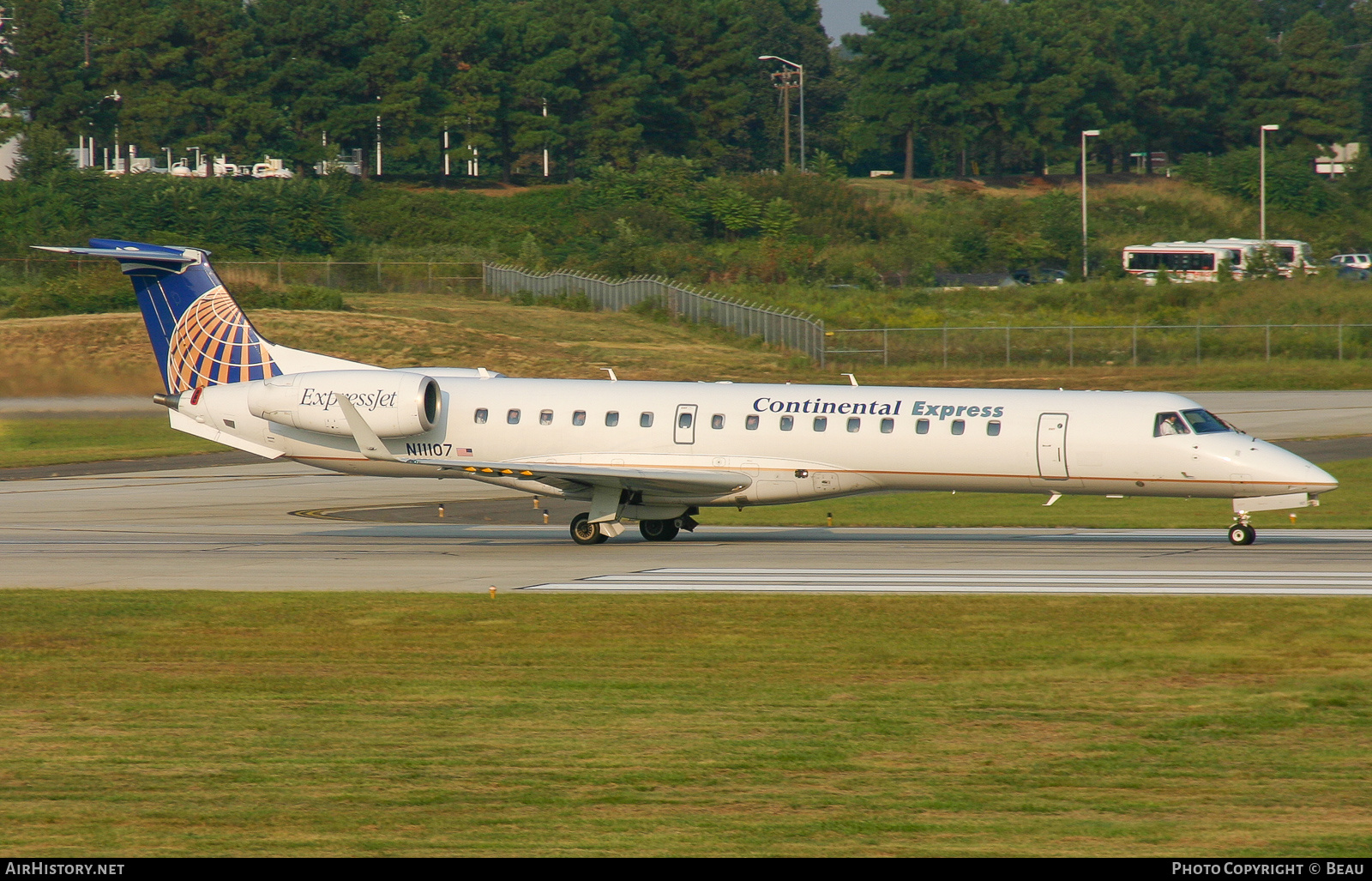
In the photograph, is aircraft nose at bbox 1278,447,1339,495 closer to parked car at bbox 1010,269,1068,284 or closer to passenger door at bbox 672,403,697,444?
passenger door at bbox 672,403,697,444

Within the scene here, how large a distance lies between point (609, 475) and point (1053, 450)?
Answer: 7.72 meters

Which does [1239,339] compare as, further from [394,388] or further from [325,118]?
[325,118]

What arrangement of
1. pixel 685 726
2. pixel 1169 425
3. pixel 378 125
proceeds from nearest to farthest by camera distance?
pixel 685 726 < pixel 1169 425 < pixel 378 125

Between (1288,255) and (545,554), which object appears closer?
(545,554)

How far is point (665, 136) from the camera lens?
116938 millimetres

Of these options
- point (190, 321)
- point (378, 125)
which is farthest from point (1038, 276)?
point (190, 321)

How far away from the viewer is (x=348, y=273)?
267ft

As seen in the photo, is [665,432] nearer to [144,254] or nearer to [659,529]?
[659,529]

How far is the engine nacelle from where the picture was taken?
28047mm

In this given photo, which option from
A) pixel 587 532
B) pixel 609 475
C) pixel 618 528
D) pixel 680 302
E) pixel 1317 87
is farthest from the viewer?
pixel 1317 87

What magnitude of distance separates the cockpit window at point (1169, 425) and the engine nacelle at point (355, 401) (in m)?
13.0

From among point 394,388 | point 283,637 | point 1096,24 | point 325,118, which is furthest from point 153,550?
point 1096,24

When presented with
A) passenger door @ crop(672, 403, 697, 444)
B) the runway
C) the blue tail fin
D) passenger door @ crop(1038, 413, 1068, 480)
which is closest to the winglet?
the runway
